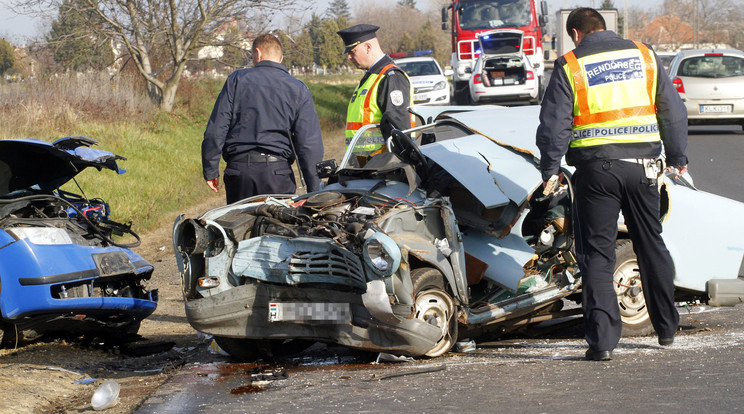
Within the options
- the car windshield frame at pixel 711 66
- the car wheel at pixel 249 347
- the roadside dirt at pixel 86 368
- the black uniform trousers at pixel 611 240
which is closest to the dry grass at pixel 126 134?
the roadside dirt at pixel 86 368

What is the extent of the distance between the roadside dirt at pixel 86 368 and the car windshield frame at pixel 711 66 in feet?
47.3

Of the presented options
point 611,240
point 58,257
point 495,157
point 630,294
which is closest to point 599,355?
point 611,240

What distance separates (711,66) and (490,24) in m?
9.52

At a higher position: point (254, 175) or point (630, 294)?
point (254, 175)

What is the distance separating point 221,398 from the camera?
180 inches

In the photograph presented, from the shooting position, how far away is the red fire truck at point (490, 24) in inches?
1054

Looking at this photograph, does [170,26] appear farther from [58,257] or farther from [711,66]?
[58,257]

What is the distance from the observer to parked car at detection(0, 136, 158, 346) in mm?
5324

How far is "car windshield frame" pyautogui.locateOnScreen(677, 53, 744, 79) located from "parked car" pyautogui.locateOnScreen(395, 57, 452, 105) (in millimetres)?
8008

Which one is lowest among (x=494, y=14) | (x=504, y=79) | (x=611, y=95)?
(x=504, y=79)

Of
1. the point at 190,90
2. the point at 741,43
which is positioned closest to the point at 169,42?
the point at 190,90

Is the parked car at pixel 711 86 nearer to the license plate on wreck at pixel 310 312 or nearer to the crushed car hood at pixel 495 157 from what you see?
the crushed car hood at pixel 495 157

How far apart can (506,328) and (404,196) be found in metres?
1.12

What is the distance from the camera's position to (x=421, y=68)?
26672 mm
